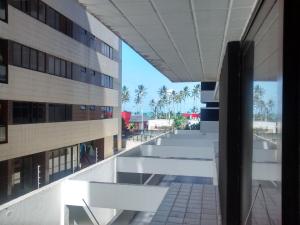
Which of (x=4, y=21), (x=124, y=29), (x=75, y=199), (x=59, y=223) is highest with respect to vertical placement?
(x=4, y=21)

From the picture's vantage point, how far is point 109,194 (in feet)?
41.1

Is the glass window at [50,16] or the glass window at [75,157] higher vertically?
the glass window at [50,16]

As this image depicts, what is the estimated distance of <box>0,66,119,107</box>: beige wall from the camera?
18.7 metres

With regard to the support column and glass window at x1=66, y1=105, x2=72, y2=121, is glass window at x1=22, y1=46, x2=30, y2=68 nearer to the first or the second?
glass window at x1=66, y1=105, x2=72, y2=121

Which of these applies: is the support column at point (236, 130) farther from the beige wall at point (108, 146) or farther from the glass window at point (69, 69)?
the beige wall at point (108, 146)

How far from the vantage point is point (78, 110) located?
28.3m

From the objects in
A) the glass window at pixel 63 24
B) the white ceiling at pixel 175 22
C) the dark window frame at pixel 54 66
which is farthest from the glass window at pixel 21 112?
the white ceiling at pixel 175 22

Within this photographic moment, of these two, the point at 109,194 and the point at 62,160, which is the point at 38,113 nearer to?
the point at 62,160

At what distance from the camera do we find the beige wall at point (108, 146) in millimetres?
36031

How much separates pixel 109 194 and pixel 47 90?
1204 centimetres

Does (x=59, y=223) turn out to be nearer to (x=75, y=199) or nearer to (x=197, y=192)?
(x=75, y=199)

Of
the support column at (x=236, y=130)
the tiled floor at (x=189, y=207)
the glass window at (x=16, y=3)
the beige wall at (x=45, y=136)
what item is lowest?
the tiled floor at (x=189, y=207)

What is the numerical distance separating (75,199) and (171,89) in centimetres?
13325

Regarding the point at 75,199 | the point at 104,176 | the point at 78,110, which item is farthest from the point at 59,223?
the point at 78,110
